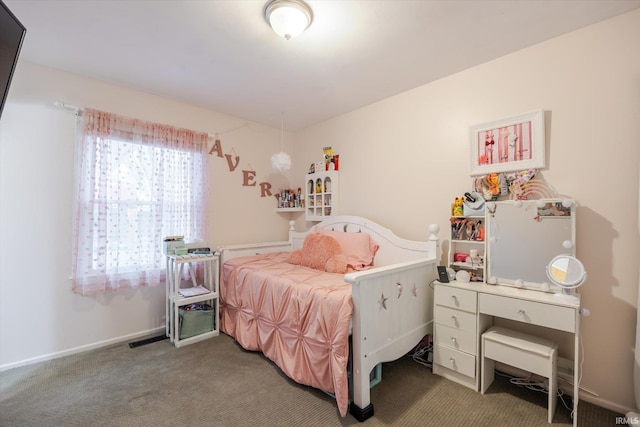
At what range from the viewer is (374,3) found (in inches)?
63.4

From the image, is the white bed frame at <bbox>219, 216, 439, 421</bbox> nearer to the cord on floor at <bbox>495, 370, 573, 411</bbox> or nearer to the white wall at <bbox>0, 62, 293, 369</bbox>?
the cord on floor at <bbox>495, 370, 573, 411</bbox>

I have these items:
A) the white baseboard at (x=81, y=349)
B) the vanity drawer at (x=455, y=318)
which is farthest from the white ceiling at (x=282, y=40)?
the white baseboard at (x=81, y=349)

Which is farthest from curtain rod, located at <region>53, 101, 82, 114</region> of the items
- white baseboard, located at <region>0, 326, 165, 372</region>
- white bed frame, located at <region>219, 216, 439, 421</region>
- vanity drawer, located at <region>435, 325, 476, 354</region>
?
vanity drawer, located at <region>435, 325, 476, 354</region>

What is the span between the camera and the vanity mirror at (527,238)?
1798 millimetres

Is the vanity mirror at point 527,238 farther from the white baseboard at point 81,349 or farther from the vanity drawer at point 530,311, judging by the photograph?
the white baseboard at point 81,349

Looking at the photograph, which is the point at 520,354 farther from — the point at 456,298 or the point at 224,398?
the point at 224,398

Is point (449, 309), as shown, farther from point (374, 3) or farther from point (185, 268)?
point (185, 268)

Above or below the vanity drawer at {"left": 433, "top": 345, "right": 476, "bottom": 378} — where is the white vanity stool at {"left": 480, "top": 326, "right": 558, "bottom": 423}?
above

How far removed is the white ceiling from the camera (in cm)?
165

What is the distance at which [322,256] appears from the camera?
2631 millimetres

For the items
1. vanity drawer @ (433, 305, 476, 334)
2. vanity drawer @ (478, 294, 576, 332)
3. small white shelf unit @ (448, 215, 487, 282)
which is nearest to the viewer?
vanity drawer @ (478, 294, 576, 332)

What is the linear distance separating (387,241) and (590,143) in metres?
1.57

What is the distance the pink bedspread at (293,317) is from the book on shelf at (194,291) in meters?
0.19

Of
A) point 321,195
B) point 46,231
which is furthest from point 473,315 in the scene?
point 46,231
